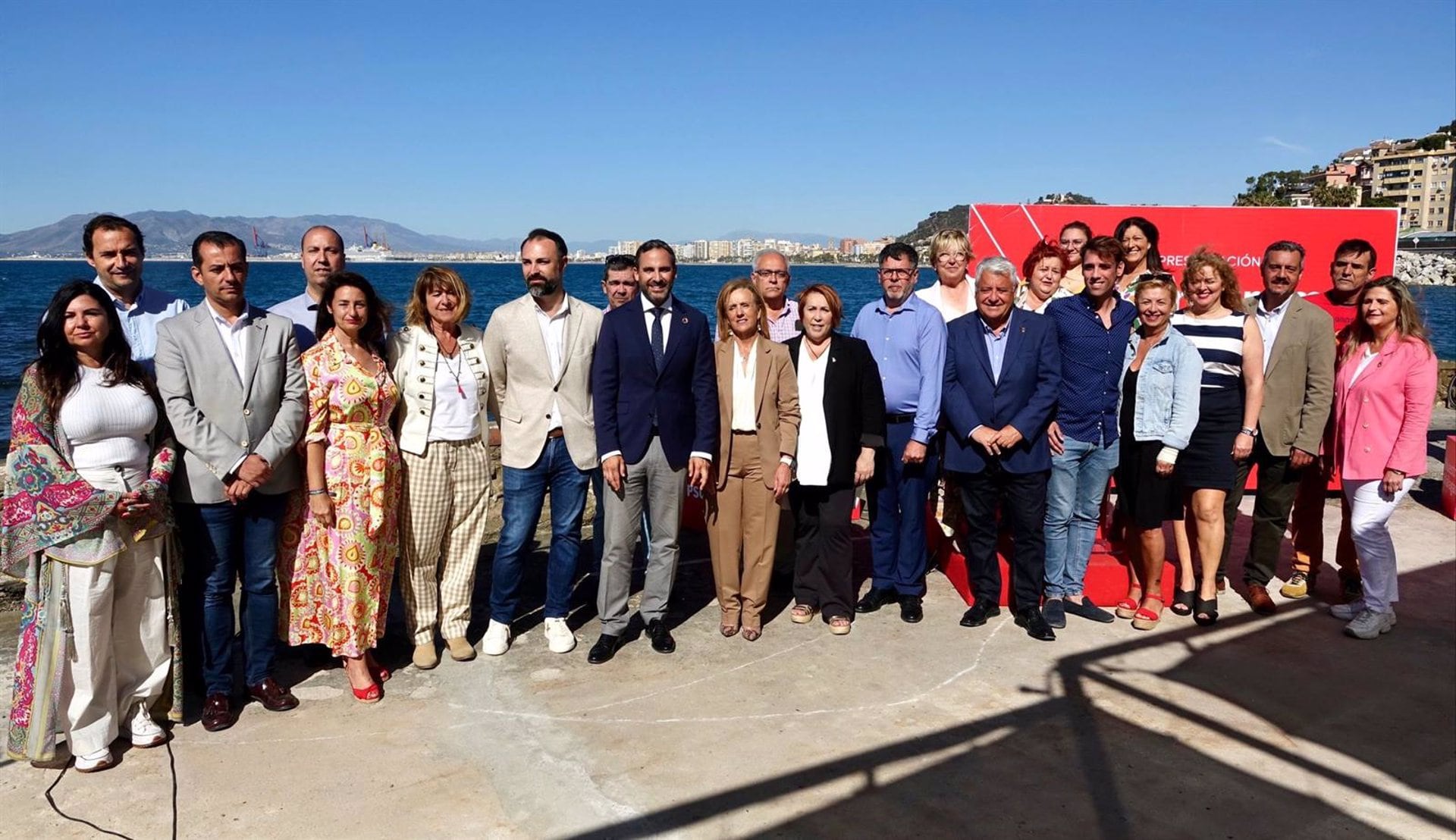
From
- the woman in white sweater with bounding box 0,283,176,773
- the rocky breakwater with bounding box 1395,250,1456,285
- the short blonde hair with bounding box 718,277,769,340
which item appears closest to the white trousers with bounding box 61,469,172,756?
the woman in white sweater with bounding box 0,283,176,773

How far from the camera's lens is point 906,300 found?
4770 millimetres

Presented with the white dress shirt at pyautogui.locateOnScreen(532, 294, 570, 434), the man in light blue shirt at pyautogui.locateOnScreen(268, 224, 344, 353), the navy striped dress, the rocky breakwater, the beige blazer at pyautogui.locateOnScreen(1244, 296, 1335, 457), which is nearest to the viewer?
the man in light blue shirt at pyautogui.locateOnScreen(268, 224, 344, 353)

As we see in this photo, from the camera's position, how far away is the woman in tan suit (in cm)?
446

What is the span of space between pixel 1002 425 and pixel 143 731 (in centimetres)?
397

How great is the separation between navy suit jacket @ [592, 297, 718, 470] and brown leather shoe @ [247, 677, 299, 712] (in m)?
1.68

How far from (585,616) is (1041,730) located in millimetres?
2427

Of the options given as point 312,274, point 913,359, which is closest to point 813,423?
point 913,359

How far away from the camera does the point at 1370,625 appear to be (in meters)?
4.62

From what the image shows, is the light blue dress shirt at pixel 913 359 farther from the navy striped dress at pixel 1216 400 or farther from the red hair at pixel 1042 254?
the navy striped dress at pixel 1216 400

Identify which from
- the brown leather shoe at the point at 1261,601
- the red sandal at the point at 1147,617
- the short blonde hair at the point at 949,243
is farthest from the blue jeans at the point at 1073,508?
the short blonde hair at the point at 949,243

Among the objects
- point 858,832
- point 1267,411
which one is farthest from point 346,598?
point 1267,411

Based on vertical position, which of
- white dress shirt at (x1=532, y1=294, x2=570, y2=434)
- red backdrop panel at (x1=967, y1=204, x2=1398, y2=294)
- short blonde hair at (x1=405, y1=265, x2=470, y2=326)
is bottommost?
white dress shirt at (x1=532, y1=294, x2=570, y2=434)

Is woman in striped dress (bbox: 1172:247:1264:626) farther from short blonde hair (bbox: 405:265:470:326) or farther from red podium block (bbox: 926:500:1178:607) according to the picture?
short blonde hair (bbox: 405:265:470:326)

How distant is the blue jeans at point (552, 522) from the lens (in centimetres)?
426
